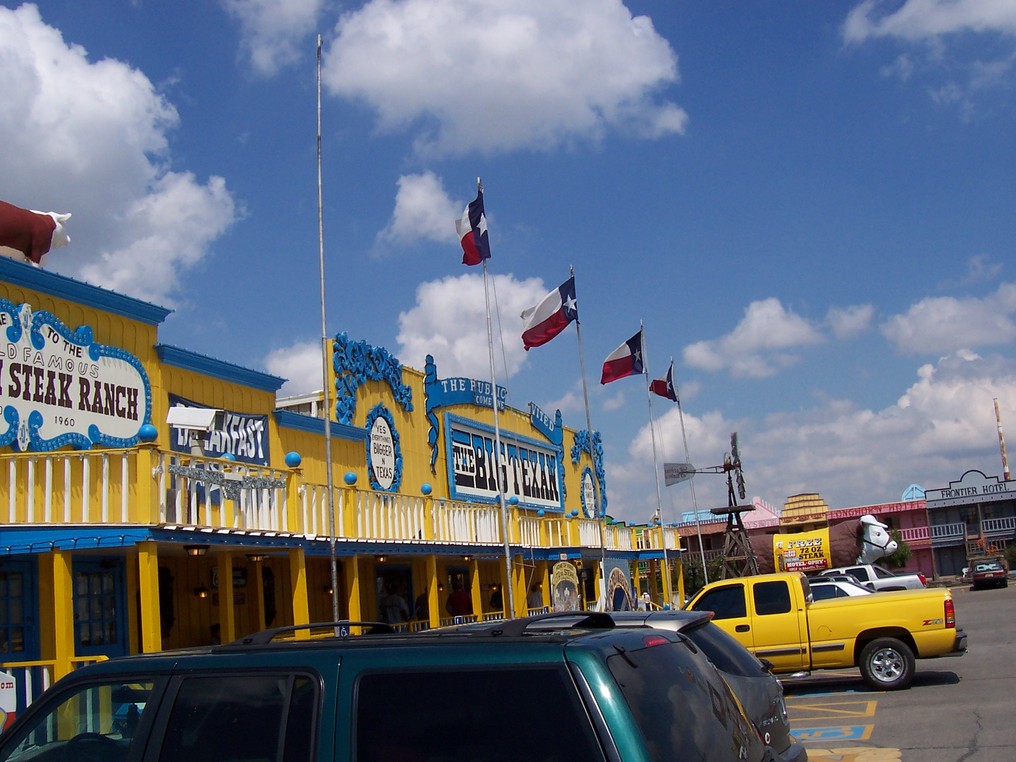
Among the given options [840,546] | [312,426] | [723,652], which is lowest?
[723,652]

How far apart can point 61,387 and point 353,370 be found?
7.66 metres

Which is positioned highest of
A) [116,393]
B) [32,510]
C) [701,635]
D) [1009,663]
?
[116,393]

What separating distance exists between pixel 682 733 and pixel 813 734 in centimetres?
896

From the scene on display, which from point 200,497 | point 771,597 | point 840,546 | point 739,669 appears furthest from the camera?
point 840,546

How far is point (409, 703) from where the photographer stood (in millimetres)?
3713

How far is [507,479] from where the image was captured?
27.6 meters

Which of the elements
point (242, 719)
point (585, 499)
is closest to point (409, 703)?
point (242, 719)

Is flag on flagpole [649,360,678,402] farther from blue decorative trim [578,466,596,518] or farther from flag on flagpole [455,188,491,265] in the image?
flag on flagpole [455,188,491,265]

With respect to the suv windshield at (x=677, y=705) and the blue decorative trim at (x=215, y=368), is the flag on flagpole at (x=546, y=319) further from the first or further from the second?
the suv windshield at (x=677, y=705)

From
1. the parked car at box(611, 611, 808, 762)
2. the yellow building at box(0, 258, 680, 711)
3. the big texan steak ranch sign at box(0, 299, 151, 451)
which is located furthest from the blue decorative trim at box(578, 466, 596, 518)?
the parked car at box(611, 611, 808, 762)

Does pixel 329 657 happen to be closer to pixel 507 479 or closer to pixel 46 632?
pixel 46 632

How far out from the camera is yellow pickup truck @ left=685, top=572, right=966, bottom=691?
14.2 metres

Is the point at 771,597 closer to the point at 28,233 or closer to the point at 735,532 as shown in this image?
the point at 28,233

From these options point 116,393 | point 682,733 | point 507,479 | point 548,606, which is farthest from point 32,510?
point 507,479
